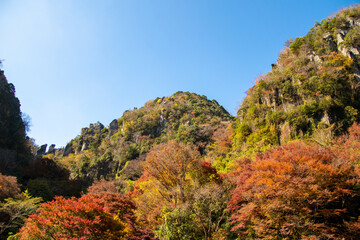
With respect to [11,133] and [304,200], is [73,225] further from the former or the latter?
[11,133]

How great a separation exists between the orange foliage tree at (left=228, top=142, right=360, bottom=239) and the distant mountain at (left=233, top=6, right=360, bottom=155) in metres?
6.34

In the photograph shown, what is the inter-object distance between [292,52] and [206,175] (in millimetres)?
19537

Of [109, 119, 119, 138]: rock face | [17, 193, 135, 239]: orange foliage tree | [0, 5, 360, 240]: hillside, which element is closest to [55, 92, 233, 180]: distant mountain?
[109, 119, 119, 138]: rock face

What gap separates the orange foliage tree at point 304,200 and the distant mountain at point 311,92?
634 cm

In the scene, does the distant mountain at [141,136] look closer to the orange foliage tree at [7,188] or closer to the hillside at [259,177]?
the hillside at [259,177]

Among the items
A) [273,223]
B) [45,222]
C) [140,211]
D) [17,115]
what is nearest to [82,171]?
[17,115]

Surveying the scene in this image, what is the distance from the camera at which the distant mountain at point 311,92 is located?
1511 cm

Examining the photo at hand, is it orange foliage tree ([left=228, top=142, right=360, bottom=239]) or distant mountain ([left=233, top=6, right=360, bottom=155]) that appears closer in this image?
orange foliage tree ([left=228, top=142, right=360, bottom=239])

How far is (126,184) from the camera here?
98.8ft

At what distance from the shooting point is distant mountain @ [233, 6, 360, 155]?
15109 millimetres

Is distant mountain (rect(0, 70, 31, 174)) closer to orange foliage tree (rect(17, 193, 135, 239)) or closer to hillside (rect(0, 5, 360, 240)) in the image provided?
hillside (rect(0, 5, 360, 240))

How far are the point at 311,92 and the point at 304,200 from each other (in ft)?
40.3

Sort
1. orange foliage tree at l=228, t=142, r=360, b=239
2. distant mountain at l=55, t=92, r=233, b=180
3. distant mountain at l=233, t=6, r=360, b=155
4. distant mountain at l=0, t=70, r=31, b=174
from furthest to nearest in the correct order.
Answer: distant mountain at l=55, t=92, r=233, b=180 → distant mountain at l=0, t=70, r=31, b=174 → distant mountain at l=233, t=6, r=360, b=155 → orange foliage tree at l=228, t=142, r=360, b=239

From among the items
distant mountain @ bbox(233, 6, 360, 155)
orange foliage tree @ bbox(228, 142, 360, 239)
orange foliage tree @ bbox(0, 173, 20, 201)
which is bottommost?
orange foliage tree @ bbox(228, 142, 360, 239)
